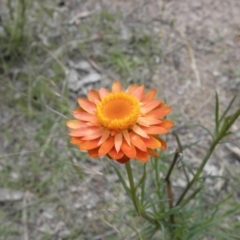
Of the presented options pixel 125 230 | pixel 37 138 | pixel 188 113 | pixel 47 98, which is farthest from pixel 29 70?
pixel 125 230

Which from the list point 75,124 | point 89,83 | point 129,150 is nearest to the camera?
point 129,150

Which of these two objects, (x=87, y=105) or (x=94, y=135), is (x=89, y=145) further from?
(x=87, y=105)

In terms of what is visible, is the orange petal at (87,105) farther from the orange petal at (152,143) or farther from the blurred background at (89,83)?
the blurred background at (89,83)

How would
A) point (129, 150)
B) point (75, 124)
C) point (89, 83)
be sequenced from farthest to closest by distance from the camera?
point (89, 83)
point (75, 124)
point (129, 150)

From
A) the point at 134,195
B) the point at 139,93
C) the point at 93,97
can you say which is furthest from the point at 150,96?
the point at 134,195

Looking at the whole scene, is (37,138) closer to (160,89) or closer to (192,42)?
(160,89)

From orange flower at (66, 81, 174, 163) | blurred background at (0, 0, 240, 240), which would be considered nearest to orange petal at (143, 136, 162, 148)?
orange flower at (66, 81, 174, 163)
